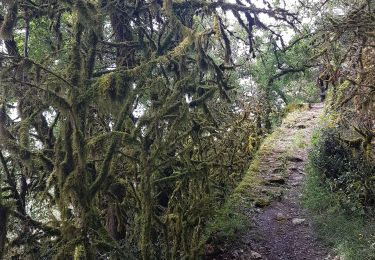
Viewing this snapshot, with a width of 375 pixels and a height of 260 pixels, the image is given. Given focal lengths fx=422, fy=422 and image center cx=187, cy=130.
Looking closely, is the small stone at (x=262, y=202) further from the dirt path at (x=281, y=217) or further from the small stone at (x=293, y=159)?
the small stone at (x=293, y=159)

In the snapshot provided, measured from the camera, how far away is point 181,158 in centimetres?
591

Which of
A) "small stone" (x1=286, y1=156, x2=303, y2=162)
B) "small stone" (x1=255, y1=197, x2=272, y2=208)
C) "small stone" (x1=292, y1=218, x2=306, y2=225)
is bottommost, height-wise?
"small stone" (x1=292, y1=218, x2=306, y2=225)

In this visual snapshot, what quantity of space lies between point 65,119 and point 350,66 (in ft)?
15.5

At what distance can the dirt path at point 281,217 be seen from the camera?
736cm

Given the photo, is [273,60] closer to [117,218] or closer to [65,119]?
[117,218]

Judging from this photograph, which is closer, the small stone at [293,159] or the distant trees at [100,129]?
the distant trees at [100,129]

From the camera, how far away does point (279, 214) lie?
868 cm

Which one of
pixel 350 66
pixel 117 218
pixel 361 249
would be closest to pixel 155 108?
pixel 117 218

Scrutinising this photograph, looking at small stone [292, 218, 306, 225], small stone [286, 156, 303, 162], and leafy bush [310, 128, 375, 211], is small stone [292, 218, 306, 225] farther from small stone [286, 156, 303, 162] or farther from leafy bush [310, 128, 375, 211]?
small stone [286, 156, 303, 162]

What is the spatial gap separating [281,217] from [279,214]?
0.41 feet

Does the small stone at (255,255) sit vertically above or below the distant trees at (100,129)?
below

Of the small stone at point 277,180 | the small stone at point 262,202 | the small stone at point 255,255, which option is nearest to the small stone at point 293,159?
the small stone at point 277,180

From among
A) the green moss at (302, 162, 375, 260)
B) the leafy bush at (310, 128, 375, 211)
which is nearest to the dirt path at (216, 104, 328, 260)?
the green moss at (302, 162, 375, 260)

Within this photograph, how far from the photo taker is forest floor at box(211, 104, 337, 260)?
737cm
